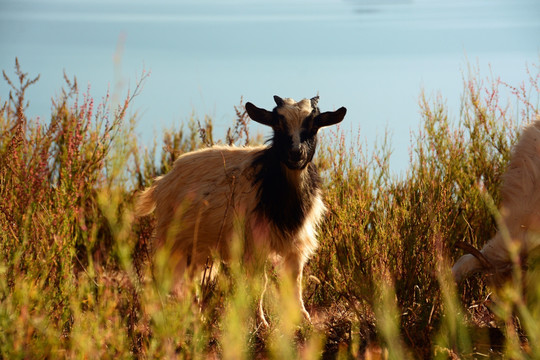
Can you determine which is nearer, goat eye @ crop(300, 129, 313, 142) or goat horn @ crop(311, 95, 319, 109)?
goat eye @ crop(300, 129, 313, 142)

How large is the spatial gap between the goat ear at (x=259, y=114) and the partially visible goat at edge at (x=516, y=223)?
165 cm

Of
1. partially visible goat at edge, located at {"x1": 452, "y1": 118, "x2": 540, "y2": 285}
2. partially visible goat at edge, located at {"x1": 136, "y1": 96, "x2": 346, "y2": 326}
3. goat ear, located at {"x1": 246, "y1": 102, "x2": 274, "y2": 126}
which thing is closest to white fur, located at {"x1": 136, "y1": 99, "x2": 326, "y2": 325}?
partially visible goat at edge, located at {"x1": 136, "y1": 96, "x2": 346, "y2": 326}

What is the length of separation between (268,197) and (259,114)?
0.60m

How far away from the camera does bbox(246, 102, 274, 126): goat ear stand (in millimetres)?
4336

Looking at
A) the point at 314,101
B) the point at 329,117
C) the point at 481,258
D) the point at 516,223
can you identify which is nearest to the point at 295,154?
the point at 329,117

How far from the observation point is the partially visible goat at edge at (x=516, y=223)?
415 centimetres

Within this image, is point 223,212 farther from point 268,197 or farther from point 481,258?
point 481,258

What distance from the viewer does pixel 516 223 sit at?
13.9ft

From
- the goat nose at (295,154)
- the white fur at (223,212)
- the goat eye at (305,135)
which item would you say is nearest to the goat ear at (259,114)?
the white fur at (223,212)

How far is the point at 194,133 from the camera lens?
8008mm

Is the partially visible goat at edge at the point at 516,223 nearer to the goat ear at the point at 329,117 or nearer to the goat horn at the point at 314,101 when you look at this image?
the goat ear at the point at 329,117

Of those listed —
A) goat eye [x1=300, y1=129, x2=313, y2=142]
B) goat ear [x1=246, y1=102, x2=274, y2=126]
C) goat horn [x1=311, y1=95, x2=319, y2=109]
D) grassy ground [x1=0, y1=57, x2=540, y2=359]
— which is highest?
goat horn [x1=311, y1=95, x2=319, y2=109]

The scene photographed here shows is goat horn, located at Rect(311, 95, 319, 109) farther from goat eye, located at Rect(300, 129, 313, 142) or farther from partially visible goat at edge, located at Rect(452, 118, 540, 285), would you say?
partially visible goat at edge, located at Rect(452, 118, 540, 285)

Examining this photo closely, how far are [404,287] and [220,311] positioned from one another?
132cm
